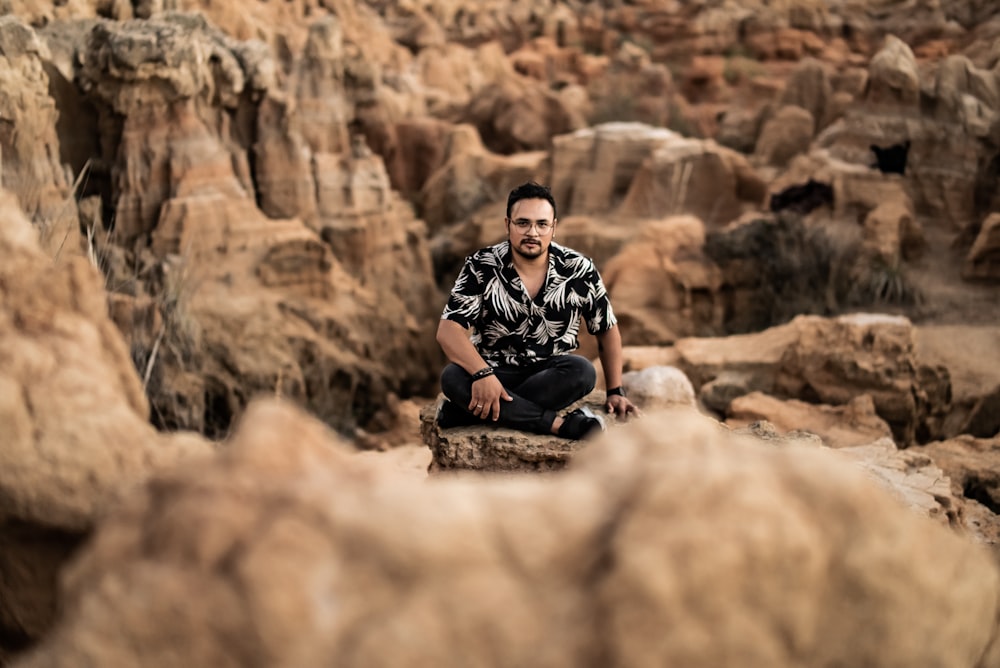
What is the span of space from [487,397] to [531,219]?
724 millimetres

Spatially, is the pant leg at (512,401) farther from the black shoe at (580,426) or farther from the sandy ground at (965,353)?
the sandy ground at (965,353)

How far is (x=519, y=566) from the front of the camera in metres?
1.56

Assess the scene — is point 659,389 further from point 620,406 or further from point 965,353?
point 965,353

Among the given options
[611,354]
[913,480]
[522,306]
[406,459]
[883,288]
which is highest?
[522,306]

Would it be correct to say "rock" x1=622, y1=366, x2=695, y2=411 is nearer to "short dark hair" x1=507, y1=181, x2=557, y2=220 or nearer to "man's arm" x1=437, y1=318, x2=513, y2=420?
"man's arm" x1=437, y1=318, x2=513, y2=420

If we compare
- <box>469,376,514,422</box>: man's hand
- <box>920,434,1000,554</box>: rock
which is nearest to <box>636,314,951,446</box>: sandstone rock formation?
<box>920,434,1000,554</box>: rock

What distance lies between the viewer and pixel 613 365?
12.4 feet

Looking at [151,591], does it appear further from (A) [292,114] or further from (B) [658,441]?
(A) [292,114]

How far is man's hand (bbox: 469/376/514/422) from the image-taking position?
3598 millimetres

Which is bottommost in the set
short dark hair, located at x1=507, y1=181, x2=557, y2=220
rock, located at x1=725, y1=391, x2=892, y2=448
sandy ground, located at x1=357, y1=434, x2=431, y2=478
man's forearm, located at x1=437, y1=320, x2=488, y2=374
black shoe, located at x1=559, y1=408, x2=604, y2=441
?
sandy ground, located at x1=357, y1=434, x2=431, y2=478

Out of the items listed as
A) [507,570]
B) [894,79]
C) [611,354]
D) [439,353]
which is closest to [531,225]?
[611,354]

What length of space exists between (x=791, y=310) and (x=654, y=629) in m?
9.21

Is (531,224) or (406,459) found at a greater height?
(531,224)

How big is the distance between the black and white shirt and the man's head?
133mm
